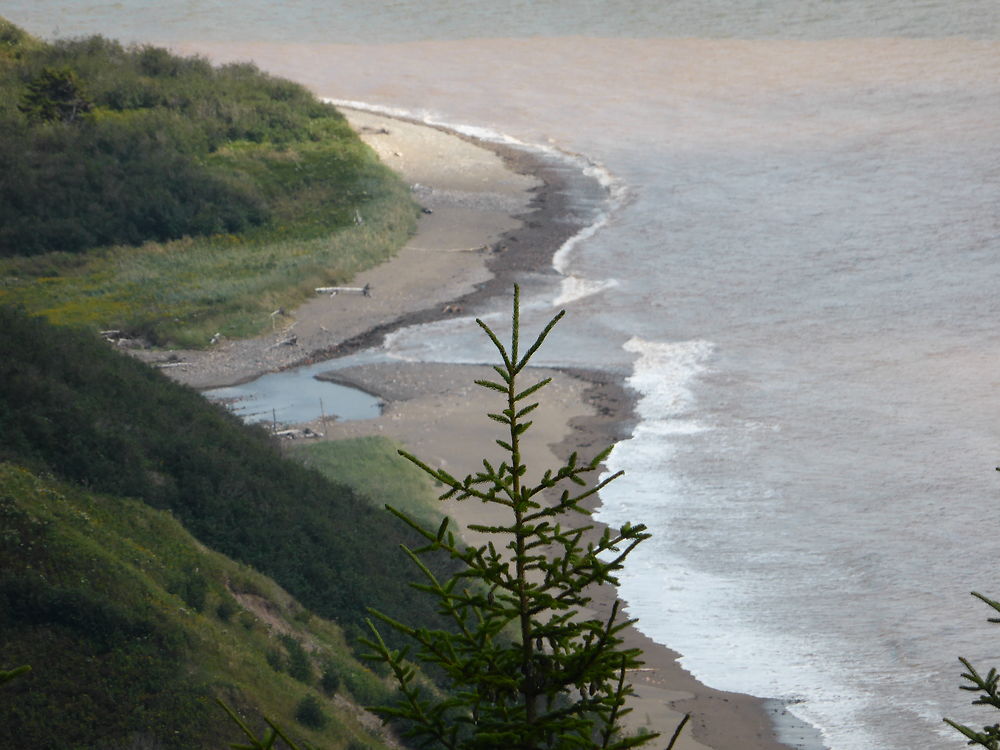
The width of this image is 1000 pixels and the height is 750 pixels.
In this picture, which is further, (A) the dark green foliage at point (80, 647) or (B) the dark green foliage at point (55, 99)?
(B) the dark green foliage at point (55, 99)

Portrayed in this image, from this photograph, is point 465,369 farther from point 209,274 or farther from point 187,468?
point 187,468

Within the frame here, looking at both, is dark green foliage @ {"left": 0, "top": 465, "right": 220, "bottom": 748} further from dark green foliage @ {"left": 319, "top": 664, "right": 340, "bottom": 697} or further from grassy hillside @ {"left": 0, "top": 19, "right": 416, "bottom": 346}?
grassy hillside @ {"left": 0, "top": 19, "right": 416, "bottom": 346}

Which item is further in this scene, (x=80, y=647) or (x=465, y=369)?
(x=465, y=369)

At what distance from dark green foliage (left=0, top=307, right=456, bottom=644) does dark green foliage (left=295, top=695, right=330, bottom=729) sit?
206 centimetres

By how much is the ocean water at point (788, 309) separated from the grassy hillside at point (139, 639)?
814 centimetres

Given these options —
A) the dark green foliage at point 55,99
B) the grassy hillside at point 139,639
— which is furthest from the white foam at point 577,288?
the grassy hillside at point 139,639

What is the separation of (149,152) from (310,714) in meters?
39.1

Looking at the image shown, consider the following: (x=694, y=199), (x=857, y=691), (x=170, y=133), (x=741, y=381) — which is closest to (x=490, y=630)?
(x=857, y=691)

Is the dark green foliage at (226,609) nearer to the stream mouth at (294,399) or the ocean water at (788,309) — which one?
the ocean water at (788,309)

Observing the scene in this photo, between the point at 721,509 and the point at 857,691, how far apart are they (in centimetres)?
714

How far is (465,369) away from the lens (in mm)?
33312

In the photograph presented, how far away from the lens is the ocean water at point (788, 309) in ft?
72.0

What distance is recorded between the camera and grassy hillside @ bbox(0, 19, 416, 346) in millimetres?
38031

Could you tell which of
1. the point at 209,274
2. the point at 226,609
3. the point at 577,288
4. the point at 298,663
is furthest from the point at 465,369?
the point at 298,663
